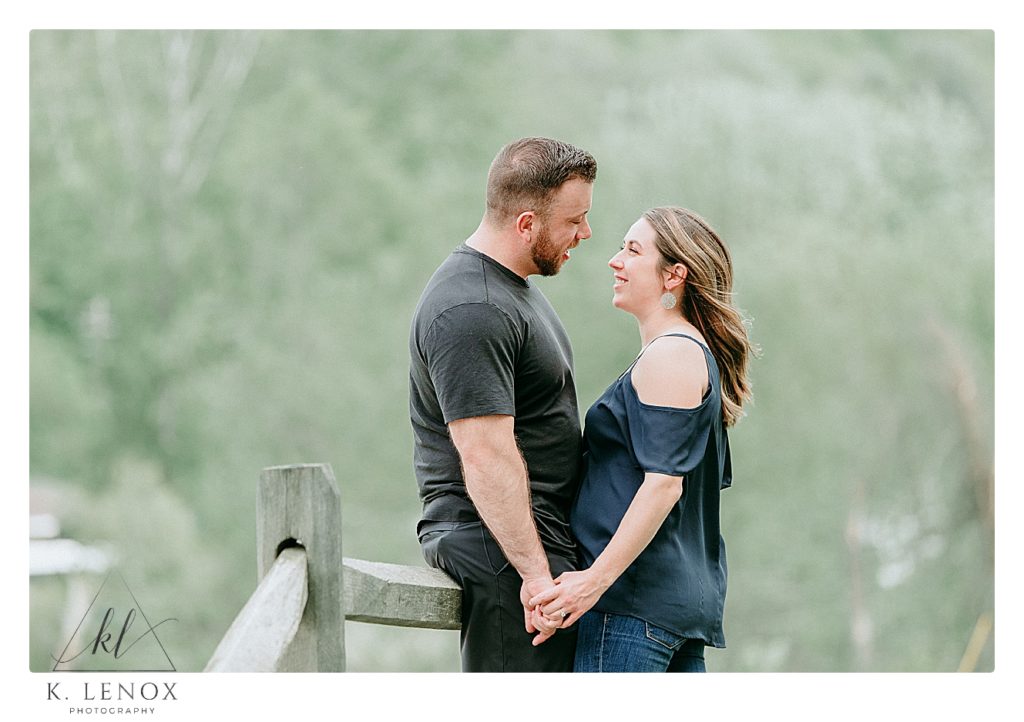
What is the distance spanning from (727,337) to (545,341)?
383 millimetres

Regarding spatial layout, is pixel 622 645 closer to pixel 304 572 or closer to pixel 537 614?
pixel 537 614

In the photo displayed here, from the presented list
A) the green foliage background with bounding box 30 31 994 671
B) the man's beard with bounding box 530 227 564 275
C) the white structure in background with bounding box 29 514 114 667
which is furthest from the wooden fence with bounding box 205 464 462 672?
the white structure in background with bounding box 29 514 114 667

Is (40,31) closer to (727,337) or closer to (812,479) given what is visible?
(812,479)

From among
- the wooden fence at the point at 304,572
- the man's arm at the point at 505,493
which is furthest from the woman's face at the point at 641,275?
the wooden fence at the point at 304,572

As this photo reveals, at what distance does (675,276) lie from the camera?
9.84ft

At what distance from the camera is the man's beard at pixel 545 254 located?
306 cm

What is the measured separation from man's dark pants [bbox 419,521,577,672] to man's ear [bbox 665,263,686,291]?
61cm

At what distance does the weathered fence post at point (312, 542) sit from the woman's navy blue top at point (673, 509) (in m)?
0.61

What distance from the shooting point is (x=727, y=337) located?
9.91 ft

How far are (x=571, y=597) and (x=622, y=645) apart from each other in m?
0.15

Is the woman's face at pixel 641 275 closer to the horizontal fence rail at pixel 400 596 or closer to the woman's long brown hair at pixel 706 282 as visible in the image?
the woman's long brown hair at pixel 706 282
